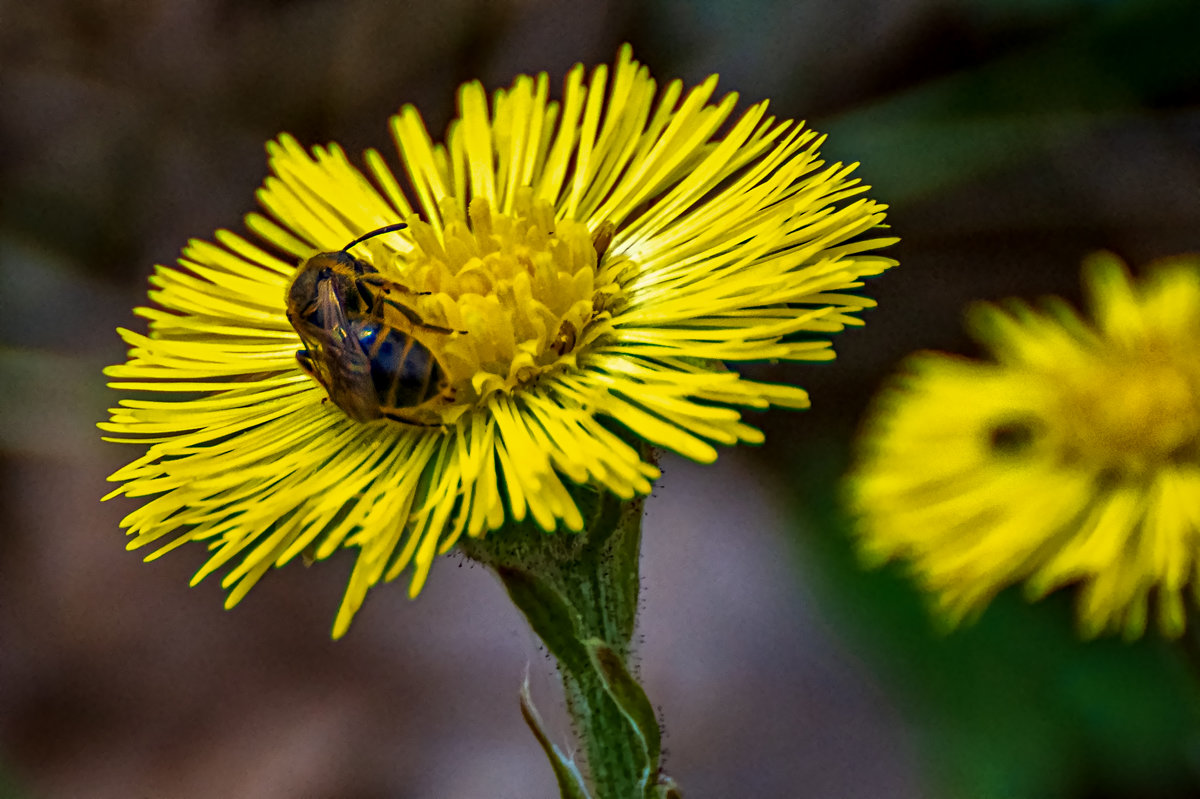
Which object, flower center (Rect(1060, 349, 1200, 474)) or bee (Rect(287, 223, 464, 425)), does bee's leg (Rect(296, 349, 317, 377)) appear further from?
flower center (Rect(1060, 349, 1200, 474))

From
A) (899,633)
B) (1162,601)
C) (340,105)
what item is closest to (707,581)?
(899,633)

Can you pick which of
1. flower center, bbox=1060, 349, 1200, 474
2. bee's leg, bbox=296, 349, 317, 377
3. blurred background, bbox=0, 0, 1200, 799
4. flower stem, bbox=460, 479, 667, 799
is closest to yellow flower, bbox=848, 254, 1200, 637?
flower center, bbox=1060, 349, 1200, 474

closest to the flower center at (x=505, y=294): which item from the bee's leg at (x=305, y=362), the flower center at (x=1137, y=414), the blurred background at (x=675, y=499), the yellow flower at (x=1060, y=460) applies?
the bee's leg at (x=305, y=362)

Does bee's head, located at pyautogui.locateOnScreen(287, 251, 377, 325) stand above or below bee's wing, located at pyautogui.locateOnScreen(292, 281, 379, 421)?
above

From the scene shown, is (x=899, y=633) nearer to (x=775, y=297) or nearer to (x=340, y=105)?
(x=775, y=297)

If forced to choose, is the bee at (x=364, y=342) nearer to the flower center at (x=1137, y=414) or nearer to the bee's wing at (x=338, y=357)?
the bee's wing at (x=338, y=357)

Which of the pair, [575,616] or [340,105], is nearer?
[575,616]

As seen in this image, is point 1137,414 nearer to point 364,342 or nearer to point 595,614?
point 595,614
